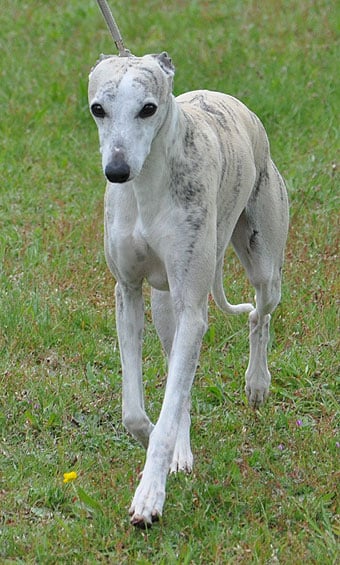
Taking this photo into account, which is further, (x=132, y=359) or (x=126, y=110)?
(x=132, y=359)

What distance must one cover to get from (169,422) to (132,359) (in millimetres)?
481

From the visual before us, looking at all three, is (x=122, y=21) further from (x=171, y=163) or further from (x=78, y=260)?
(x=171, y=163)

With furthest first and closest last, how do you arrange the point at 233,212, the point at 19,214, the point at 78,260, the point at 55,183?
1. the point at 55,183
2. the point at 19,214
3. the point at 78,260
4. the point at 233,212

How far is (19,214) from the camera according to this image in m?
7.79

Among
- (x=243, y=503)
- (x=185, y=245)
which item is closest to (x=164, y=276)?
(x=185, y=245)

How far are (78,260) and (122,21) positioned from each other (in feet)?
15.6

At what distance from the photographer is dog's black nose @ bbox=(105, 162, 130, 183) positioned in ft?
12.9

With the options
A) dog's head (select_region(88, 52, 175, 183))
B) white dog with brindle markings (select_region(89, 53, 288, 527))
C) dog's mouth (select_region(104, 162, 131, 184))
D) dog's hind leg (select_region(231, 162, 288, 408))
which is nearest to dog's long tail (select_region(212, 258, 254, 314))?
dog's hind leg (select_region(231, 162, 288, 408))

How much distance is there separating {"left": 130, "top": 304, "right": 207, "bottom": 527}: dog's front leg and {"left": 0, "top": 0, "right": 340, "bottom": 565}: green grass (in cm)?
18

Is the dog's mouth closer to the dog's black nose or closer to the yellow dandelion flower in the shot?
the dog's black nose

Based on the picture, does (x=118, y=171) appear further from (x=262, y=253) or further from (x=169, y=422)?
(x=262, y=253)

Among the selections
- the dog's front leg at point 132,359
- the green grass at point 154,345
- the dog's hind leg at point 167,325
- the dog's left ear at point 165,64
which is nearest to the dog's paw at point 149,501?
the green grass at point 154,345

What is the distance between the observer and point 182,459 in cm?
498

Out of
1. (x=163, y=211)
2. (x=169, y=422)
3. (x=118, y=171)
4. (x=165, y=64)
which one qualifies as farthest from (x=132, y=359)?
(x=165, y=64)
